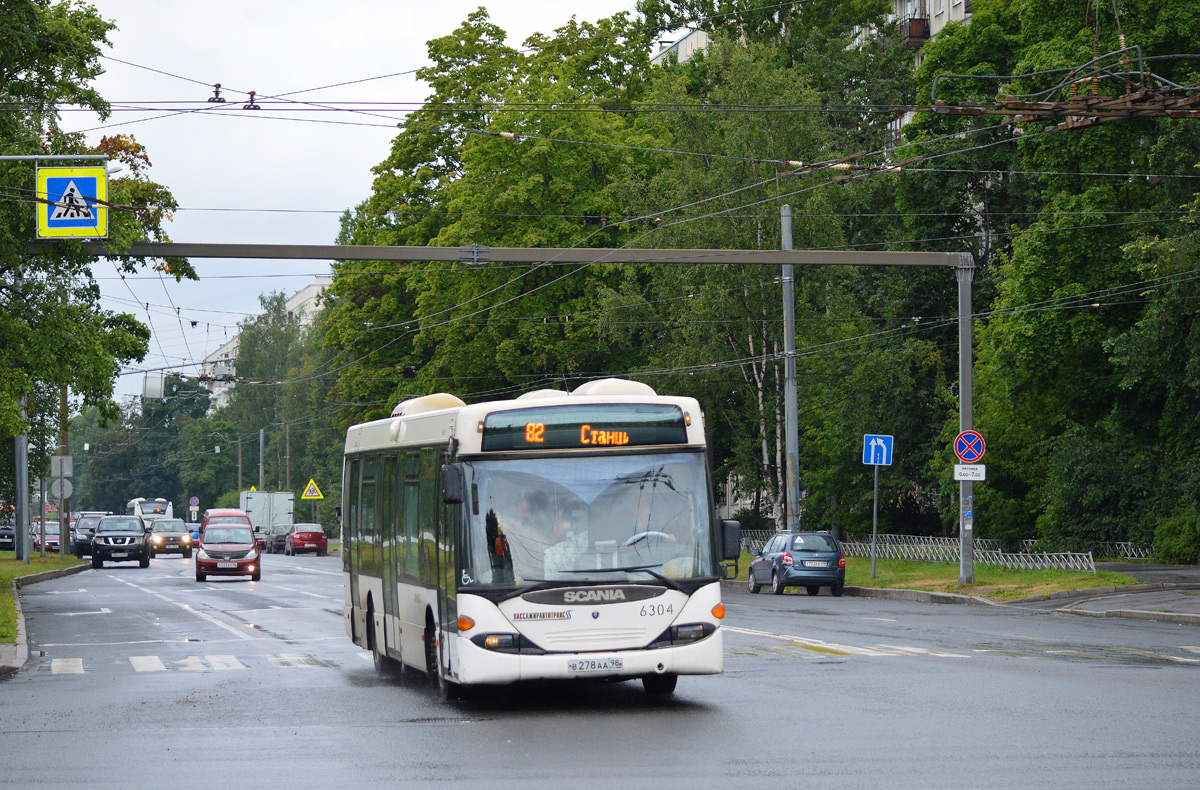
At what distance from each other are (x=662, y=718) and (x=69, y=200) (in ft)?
54.7

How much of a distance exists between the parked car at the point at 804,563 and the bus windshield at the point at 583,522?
21.4 metres

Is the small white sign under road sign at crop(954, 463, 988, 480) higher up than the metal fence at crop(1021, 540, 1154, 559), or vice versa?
the small white sign under road sign at crop(954, 463, 988, 480)

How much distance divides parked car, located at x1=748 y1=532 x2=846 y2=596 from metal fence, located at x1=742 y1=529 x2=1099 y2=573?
5.41 meters

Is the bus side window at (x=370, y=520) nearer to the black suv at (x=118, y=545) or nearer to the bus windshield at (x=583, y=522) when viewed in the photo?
the bus windshield at (x=583, y=522)

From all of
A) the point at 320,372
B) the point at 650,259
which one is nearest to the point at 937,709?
the point at 650,259

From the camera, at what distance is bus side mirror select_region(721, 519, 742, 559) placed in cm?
1358

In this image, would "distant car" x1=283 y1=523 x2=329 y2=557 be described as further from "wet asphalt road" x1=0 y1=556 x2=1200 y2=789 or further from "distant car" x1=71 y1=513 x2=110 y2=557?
"wet asphalt road" x1=0 y1=556 x2=1200 y2=789

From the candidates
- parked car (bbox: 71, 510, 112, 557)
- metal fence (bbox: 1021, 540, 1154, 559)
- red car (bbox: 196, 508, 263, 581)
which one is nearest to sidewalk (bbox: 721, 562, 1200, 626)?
metal fence (bbox: 1021, 540, 1154, 559)

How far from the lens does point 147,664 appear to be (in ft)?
60.5

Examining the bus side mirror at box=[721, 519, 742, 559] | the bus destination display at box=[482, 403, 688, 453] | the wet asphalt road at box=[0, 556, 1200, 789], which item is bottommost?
the wet asphalt road at box=[0, 556, 1200, 789]

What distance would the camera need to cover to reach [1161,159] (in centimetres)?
3800

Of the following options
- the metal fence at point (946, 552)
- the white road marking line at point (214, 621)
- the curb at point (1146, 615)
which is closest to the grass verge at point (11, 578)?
the white road marking line at point (214, 621)

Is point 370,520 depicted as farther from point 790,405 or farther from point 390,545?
point 790,405

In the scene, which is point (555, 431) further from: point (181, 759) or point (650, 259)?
point (650, 259)
